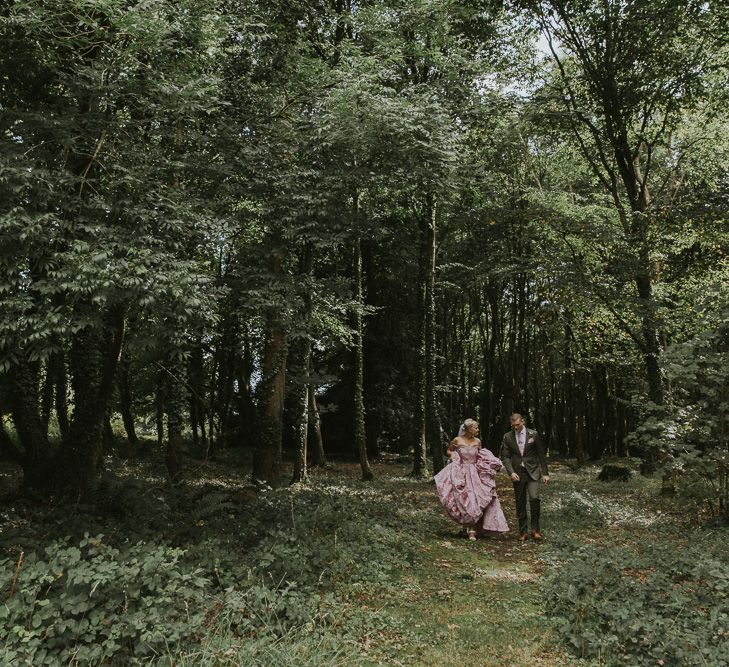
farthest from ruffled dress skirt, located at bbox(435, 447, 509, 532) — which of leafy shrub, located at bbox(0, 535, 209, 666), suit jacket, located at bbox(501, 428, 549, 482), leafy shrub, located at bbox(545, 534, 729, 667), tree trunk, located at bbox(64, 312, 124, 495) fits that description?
tree trunk, located at bbox(64, 312, 124, 495)

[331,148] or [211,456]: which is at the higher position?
[331,148]

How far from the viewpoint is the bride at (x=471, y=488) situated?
1070 cm

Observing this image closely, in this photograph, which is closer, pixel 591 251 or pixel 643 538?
pixel 643 538

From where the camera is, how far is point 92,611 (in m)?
4.94

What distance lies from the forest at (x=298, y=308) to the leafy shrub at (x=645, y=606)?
38 millimetres

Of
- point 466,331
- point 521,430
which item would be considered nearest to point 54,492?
point 521,430

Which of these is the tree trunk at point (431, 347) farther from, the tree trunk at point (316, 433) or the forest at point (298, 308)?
the tree trunk at point (316, 433)

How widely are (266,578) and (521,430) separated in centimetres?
598

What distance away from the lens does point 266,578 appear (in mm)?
6605

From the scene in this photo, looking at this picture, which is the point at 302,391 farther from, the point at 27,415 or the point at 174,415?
the point at 27,415

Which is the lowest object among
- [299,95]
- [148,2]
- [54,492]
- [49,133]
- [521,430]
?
[54,492]

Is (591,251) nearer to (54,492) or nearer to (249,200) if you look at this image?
(249,200)

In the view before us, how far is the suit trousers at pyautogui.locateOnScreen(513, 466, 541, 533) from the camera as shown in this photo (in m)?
10.4

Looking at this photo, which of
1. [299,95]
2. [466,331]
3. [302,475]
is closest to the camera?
[299,95]
